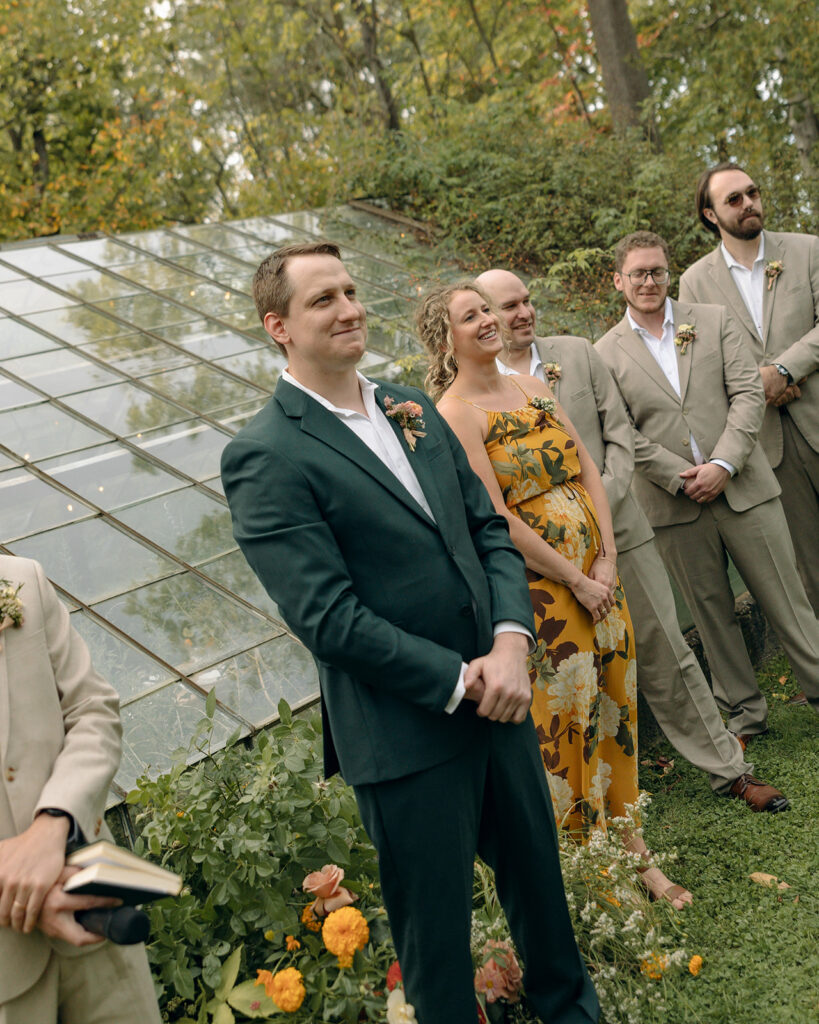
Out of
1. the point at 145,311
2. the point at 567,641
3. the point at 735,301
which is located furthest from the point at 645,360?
the point at 145,311

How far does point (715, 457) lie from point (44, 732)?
2.95 meters

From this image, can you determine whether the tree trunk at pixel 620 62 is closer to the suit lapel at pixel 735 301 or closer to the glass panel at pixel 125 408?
the suit lapel at pixel 735 301

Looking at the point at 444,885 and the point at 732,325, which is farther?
the point at 732,325

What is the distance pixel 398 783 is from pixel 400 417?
0.92 meters

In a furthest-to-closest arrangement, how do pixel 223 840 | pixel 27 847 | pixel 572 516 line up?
pixel 572 516 < pixel 223 840 < pixel 27 847

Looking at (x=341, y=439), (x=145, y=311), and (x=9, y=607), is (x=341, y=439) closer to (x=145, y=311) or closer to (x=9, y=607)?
(x=9, y=607)

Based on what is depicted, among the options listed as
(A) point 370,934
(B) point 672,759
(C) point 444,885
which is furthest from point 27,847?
(B) point 672,759

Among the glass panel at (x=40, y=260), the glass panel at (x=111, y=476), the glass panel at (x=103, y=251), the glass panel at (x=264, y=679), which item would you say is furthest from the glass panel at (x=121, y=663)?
the glass panel at (x=103, y=251)

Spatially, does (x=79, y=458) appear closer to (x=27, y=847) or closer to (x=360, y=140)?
(x=27, y=847)

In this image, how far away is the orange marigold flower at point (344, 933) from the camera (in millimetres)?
2455

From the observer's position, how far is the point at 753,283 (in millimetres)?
4551

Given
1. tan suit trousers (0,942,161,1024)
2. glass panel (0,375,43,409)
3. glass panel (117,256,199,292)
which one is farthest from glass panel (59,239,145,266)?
tan suit trousers (0,942,161,1024)

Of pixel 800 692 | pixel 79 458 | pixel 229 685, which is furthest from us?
pixel 79 458

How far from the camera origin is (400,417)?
2.44 m
